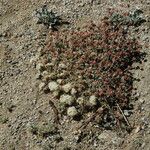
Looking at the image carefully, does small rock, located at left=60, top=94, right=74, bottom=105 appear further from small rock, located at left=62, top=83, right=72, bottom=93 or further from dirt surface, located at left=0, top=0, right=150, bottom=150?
dirt surface, located at left=0, top=0, right=150, bottom=150

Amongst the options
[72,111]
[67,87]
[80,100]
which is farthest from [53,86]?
Result: [72,111]

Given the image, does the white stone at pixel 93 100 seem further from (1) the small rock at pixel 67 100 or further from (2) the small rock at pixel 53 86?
(2) the small rock at pixel 53 86

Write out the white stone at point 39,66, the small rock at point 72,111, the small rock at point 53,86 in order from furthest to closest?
the white stone at point 39,66 → the small rock at point 53,86 → the small rock at point 72,111

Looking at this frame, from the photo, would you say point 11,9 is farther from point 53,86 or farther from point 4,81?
point 53,86

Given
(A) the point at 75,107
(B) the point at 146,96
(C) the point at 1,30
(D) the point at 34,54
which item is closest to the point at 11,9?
(C) the point at 1,30

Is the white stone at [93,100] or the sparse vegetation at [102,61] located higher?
the sparse vegetation at [102,61]

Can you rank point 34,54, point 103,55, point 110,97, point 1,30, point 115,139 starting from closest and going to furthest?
point 115,139
point 110,97
point 103,55
point 34,54
point 1,30

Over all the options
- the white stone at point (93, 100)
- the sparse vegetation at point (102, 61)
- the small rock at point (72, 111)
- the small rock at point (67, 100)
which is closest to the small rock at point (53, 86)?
the sparse vegetation at point (102, 61)

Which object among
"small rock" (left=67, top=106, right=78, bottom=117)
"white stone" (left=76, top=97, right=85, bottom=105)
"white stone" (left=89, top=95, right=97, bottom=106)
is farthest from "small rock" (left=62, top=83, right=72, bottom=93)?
"white stone" (left=89, top=95, right=97, bottom=106)
